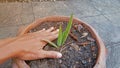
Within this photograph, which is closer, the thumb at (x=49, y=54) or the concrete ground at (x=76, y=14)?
the thumb at (x=49, y=54)

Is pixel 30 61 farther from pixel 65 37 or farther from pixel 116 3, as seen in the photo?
pixel 116 3

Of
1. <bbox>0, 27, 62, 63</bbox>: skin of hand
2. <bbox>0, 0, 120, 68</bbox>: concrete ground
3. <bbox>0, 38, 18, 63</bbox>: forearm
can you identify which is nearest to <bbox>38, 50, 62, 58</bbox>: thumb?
<bbox>0, 27, 62, 63</bbox>: skin of hand

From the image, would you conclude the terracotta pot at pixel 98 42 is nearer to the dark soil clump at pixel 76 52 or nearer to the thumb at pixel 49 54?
the dark soil clump at pixel 76 52

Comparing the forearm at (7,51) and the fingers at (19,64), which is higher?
the forearm at (7,51)

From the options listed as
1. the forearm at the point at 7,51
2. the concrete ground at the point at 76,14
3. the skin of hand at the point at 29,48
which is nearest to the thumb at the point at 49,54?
the skin of hand at the point at 29,48

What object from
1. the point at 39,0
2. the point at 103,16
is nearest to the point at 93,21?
the point at 103,16

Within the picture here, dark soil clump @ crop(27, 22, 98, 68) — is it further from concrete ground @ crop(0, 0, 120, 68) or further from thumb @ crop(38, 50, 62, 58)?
concrete ground @ crop(0, 0, 120, 68)

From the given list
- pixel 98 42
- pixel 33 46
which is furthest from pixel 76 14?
pixel 33 46
